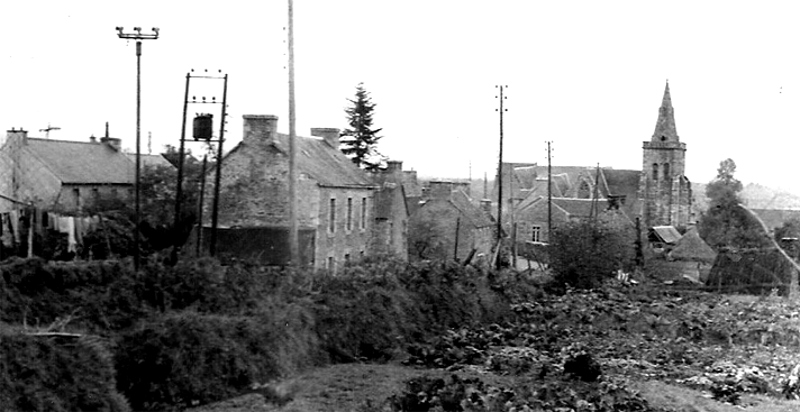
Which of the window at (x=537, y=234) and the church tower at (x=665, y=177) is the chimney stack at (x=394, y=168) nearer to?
the window at (x=537, y=234)

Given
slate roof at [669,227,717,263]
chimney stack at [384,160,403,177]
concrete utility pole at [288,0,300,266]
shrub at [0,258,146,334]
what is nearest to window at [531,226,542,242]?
slate roof at [669,227,717,263]

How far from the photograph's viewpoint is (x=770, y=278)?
54969 millimetres

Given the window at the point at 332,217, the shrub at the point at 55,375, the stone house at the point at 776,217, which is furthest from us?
the stone house at the point at 776,217

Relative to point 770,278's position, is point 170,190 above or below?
above

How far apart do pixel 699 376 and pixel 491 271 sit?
52.5 ft

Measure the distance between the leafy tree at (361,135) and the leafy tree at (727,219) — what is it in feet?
86.2

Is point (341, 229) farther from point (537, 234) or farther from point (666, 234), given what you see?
point (666, 234)

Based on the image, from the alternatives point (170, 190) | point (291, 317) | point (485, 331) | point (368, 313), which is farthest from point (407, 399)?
point (170, 190)

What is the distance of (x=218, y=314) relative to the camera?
80.4 feet

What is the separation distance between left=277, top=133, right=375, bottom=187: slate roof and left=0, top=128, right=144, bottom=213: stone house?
9.80 meters

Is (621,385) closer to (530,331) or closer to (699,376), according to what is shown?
(699,376)

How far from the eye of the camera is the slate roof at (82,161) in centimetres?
5047

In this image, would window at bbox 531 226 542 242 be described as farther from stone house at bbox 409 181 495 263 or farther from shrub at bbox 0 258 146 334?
shrub at bbox 0 258 146 334

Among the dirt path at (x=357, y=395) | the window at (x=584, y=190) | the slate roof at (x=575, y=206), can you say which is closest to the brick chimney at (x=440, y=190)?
the slate roof at (x=575, y=206)
